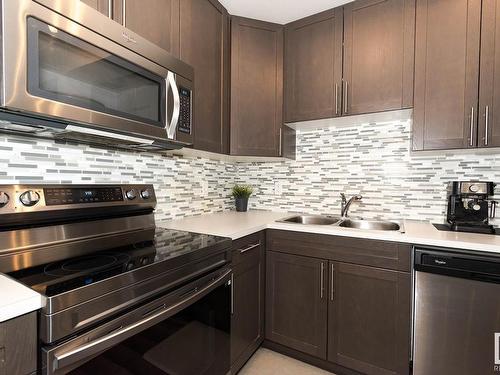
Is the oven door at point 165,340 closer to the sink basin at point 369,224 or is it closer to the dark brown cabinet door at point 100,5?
the sink basin at point 369,224

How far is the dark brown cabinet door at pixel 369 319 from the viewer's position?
1.47m

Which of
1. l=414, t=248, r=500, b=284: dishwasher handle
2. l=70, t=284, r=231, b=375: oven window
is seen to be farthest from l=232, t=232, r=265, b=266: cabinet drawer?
l=414, t=248, r=500, b=284: dishwasher handle

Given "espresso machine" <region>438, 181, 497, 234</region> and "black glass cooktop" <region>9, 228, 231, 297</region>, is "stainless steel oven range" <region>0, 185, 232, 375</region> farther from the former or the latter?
"espresso machine" <region>438, 181, 497, 234</region>

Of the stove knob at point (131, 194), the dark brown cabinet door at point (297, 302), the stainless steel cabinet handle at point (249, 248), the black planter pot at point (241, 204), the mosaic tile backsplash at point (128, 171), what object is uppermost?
the mosaic tile backsplash at point (128, 171)

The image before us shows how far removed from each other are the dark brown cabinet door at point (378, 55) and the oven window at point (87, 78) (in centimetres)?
128

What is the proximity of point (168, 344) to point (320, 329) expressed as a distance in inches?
41.7

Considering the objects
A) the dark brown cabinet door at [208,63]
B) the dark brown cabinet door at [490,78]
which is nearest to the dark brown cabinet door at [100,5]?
the dark brown cabinet door at [208,63]

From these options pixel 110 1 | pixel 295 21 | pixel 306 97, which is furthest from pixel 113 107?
pixel 295 21

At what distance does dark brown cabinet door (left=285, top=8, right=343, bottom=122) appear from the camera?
1.90 m

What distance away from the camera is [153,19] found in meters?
1.33

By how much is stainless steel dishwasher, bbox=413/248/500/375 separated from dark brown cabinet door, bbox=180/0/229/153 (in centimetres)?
138

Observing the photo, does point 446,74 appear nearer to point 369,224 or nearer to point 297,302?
point 369,224

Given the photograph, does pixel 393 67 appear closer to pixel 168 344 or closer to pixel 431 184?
pixel 431 184


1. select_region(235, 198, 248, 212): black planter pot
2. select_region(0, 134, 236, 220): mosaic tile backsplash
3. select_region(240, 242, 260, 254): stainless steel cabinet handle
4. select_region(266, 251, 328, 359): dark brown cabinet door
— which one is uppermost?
select_region(0, 134, 236, 220): mosaic tile backsplash
